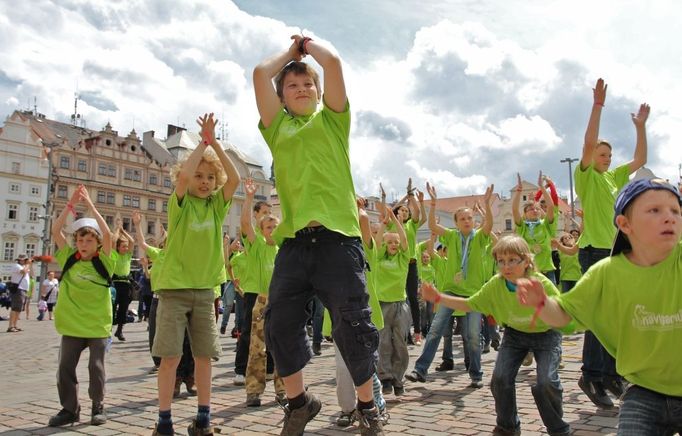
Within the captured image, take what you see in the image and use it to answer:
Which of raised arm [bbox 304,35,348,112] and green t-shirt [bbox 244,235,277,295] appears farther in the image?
green t-shirt [bbox 244,235,277,295]

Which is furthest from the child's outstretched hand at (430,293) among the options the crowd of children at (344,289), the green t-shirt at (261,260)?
the green t-shirt at (261,260)

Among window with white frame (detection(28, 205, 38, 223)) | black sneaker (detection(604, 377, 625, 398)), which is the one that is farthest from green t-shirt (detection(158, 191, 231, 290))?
window with white frame (detection(28, 205, 38, 223))

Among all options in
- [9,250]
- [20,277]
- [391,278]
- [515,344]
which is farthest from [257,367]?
[9,250]

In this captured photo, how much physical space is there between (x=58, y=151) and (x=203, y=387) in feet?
217

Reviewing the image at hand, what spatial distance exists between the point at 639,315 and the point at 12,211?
68.4m

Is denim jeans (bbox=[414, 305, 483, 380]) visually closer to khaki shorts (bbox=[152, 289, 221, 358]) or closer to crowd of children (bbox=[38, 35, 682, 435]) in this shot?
crowd of children (bbox=[38, 35, 682, 435])

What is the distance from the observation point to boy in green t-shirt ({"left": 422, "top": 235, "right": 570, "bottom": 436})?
435 cm

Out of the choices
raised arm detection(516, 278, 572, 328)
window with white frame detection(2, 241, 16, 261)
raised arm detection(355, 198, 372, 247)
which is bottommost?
raised arm detection(516, 278, 572, 328)

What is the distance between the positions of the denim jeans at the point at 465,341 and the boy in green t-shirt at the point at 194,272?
290 cm

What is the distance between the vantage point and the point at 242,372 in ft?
24.3

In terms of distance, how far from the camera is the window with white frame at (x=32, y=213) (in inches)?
2482

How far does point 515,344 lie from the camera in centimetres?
474

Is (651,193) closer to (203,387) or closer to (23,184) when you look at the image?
(203,387)

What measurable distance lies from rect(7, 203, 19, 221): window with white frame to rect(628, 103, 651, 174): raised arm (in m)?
66.0
